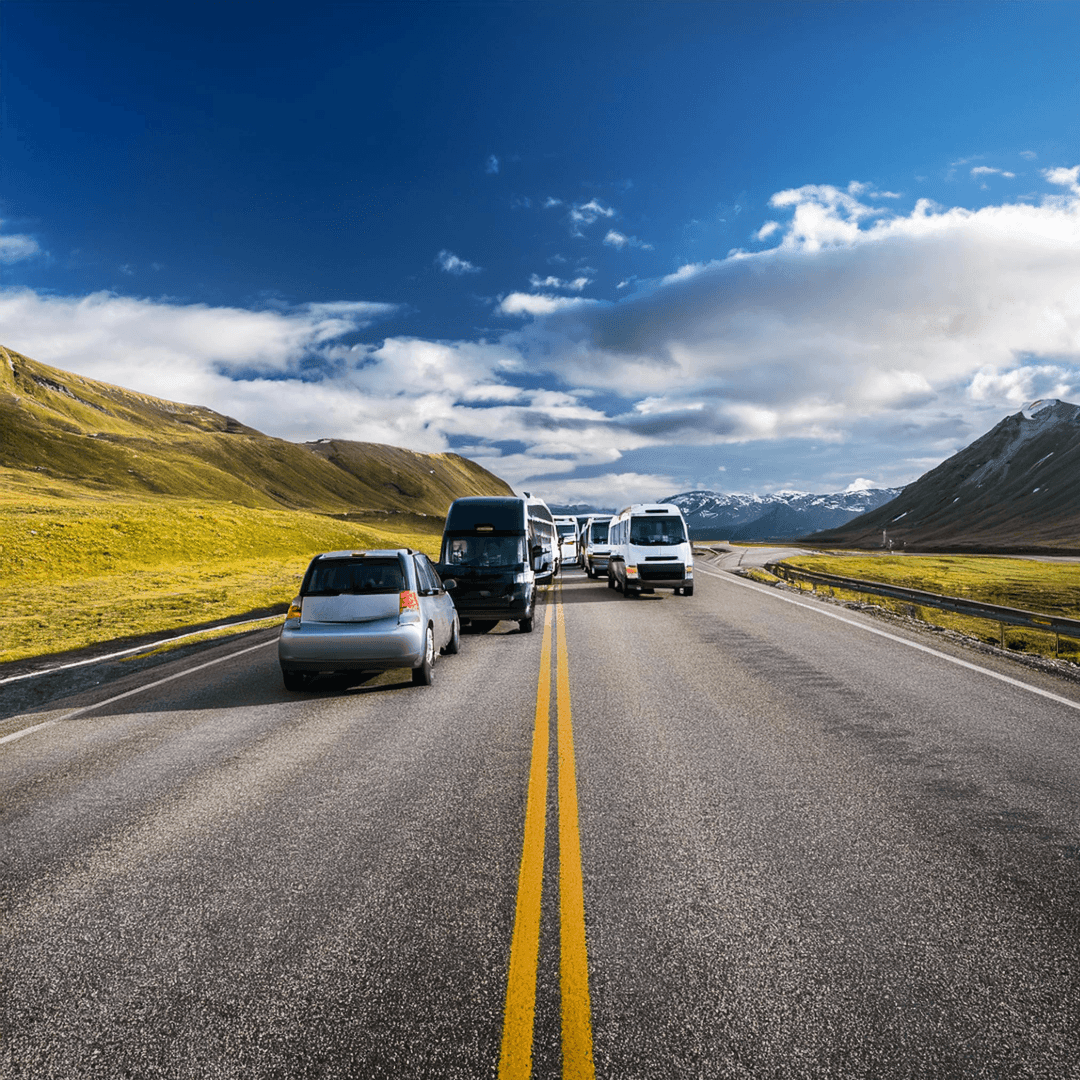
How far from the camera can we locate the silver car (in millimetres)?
8273

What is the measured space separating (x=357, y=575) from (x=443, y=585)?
2.41 m

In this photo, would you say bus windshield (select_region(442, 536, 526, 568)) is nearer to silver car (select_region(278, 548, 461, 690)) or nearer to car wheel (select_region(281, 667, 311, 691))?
silver car (select_region(278, 548, 461, 690))

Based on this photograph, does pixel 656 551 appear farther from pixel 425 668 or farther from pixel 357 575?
pixel 357 575

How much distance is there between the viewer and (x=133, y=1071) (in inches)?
93.9

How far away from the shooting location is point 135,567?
35.6m

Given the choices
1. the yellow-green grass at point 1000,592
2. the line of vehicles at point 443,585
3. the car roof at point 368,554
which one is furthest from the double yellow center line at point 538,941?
the yellow-green grass at point 1000,592

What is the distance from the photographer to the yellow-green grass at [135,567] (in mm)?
16941

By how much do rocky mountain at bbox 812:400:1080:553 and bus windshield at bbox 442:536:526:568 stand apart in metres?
118

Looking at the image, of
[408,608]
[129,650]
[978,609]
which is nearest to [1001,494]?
[978,609]

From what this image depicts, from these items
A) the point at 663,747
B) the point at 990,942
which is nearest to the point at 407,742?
the point at 663,747

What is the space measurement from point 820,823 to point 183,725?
20.7 feet

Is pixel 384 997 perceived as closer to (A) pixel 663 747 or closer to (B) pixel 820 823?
(B) pixel 820 823

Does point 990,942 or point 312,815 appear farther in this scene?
point 312,815

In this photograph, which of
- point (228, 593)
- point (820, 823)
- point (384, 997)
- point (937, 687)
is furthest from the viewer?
point (228, 593)
